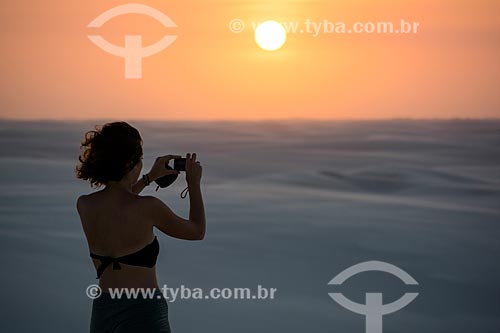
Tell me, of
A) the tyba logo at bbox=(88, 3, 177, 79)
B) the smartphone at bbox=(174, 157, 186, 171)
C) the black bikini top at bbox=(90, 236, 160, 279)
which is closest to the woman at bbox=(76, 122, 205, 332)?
the black bikini top at bbox=(90, 236, 160, 279)

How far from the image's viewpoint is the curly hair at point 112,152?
1.51 meters

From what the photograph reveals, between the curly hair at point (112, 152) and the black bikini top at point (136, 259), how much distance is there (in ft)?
0.46

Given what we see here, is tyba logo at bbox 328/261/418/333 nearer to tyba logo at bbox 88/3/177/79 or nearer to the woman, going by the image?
the woman

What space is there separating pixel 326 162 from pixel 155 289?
6.05 meters

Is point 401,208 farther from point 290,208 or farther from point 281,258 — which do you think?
point 281,258

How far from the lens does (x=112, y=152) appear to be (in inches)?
59.9

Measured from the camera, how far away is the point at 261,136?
8430 mm

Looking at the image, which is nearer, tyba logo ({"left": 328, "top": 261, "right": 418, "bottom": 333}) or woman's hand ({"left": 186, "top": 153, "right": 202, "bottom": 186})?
woman's hand ({"left": 186, "top": 153, "right": 202, "bottom": 186})

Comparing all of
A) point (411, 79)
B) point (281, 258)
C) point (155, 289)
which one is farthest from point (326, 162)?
point (155, 289)

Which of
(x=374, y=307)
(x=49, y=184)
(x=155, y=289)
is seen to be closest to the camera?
(x=155, y=289)

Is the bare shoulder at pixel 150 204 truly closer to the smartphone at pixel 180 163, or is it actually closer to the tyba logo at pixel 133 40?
the smartphone at pixel 180 163

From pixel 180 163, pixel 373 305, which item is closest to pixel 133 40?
pixel 373 305

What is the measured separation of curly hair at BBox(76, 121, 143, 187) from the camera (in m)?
1.51

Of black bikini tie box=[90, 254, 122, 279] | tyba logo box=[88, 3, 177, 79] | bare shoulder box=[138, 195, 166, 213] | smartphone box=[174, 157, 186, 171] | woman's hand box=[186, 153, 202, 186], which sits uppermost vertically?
tyba logo box=[88, 3, 177, 79]
